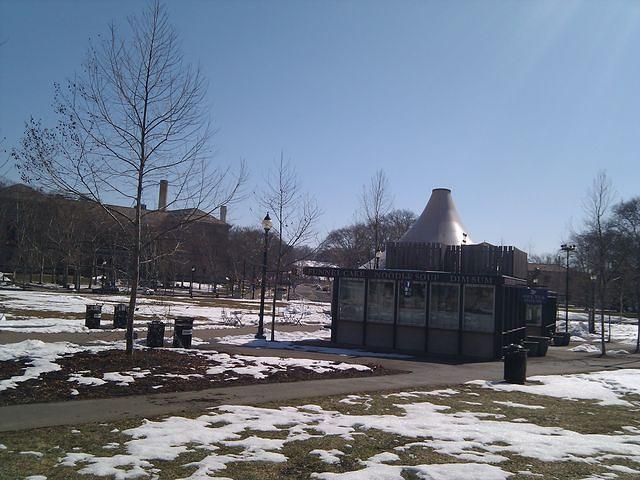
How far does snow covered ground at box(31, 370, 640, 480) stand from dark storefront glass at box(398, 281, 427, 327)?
11.2m

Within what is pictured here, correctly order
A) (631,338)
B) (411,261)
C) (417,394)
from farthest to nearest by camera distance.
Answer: (631,338) → (411,261) → (417,394)

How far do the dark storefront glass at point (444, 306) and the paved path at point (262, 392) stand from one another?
258cm

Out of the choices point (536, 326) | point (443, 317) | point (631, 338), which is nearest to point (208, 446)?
point (443, 317)

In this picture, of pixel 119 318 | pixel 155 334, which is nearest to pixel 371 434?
pixel 155 334

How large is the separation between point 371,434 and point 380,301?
1438 centimetres

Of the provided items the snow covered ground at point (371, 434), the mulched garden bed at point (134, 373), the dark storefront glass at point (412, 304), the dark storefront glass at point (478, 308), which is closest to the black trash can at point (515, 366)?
the mulched garden bed at point (134, 373)

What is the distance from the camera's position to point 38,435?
718cm

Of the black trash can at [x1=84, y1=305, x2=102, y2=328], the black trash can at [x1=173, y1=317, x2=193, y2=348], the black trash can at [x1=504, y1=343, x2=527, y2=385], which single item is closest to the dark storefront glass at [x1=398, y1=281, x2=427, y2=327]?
the black trash can at [x1=504, y1=343, x2=527, y2=385]

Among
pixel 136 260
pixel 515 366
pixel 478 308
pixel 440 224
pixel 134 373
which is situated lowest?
pixel 134 373

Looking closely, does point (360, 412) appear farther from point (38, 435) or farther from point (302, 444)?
point (38, 435)

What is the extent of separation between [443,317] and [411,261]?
2.94 metres

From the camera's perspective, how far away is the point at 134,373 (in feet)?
39.3

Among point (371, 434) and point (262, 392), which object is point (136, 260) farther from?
point (371, 434)

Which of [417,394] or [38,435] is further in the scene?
[417,394]
